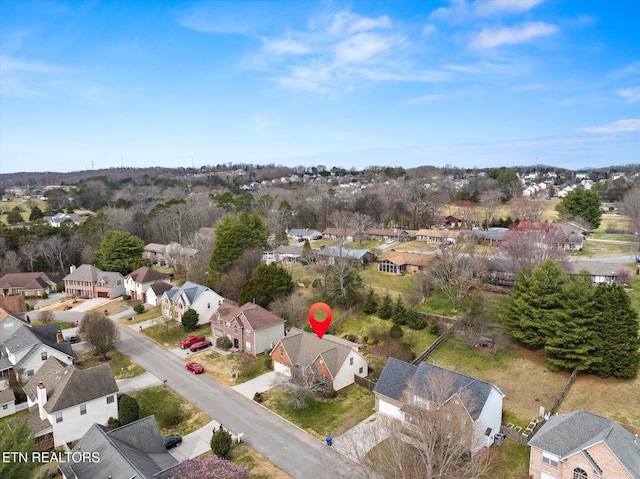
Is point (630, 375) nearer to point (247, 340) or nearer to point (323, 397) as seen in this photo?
point (323, 397)

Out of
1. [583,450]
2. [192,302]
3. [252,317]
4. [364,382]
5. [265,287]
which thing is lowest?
[364,382]

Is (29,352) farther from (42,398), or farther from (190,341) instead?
(190,341)

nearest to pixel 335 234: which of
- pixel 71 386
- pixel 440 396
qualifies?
pixel 71 386

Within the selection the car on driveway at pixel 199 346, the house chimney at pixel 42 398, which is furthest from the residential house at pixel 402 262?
the house chimney at pixel 42 398

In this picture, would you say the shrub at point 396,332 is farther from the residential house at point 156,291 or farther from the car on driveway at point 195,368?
the residential house at point 156,291

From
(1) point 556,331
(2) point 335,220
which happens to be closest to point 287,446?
(1) point 556,331
